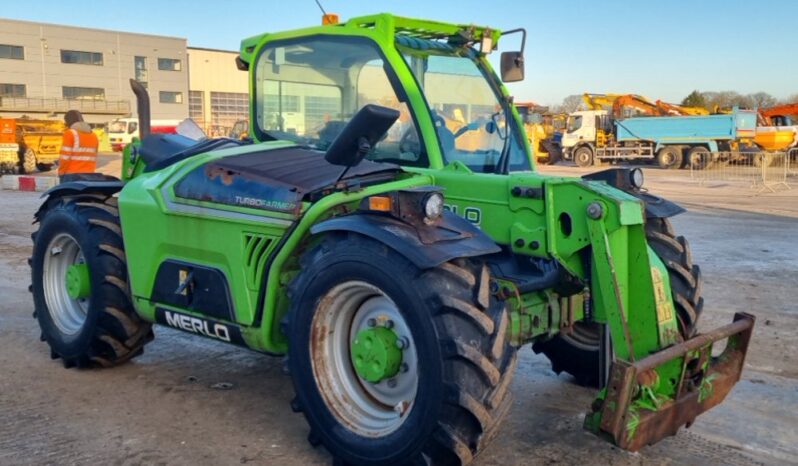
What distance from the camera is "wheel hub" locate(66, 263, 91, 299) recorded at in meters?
5.42

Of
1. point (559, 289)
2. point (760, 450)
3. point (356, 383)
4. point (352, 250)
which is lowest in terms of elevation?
point (760, 450)

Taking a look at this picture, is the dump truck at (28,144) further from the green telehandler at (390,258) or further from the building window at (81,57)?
the building window at (81,57)

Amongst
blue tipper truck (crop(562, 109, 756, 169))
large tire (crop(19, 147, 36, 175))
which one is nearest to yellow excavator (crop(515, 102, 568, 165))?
blue tipper truck (crop(562, 109, 756, 169))

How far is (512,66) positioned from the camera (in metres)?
5.51

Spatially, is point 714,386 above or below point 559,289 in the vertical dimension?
below

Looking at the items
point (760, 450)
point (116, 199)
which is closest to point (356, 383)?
point (760, 450)

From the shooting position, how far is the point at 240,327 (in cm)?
436

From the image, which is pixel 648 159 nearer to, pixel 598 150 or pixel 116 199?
pixel 598 150

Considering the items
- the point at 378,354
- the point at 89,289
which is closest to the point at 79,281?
the point at 89,289

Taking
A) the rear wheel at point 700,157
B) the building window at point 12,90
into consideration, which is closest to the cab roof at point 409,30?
the rear wheel at point 700,157

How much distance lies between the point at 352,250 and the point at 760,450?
2412 millimetres

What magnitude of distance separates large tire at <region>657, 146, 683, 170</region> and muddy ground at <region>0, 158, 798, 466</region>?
25.3m

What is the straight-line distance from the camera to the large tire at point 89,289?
17.1ft

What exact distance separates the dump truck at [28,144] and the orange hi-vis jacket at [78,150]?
1753cm
